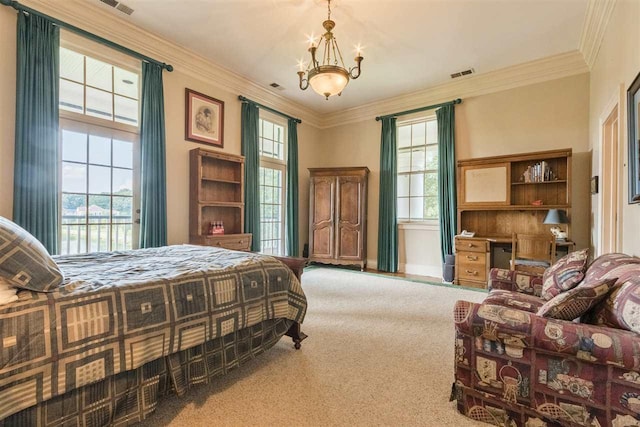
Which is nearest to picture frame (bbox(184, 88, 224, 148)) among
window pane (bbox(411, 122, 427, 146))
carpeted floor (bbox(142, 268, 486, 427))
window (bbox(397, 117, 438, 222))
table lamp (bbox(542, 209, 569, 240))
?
carpeted floor (bbox(142, 268, 486, 427))

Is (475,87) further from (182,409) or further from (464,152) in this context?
(182,409)

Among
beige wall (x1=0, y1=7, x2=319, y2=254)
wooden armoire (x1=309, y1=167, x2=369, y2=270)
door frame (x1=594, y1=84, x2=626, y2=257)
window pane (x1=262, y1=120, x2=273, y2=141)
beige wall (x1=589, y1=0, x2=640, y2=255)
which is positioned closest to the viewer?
beige wall (x1=589, y1=0, x2=640, y2=255)

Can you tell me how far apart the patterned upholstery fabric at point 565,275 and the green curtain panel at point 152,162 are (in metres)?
3.91

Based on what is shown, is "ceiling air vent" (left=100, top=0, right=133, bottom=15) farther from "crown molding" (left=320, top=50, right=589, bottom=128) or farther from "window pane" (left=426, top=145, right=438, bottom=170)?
"window pane" (left=426, top=145, right=438, bottom=170)

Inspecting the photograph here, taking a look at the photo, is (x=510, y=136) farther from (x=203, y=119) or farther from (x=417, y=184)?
(x=203, y=119)

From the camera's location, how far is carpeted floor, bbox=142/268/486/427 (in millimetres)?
1565

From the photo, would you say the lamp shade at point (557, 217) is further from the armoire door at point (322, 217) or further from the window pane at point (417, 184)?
the armoire door at point (322, 217)

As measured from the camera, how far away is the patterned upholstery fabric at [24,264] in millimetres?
1154

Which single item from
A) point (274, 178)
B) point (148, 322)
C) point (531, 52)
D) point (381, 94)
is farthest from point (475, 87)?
point (148, 322)

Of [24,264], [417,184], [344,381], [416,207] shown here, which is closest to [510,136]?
[417,184]

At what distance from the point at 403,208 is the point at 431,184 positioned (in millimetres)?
673

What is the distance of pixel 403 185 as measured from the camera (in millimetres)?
5719

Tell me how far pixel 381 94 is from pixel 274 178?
2.48 meters

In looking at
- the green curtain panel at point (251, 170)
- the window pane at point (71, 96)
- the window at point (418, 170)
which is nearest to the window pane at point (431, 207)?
the window at point (418, 170)
